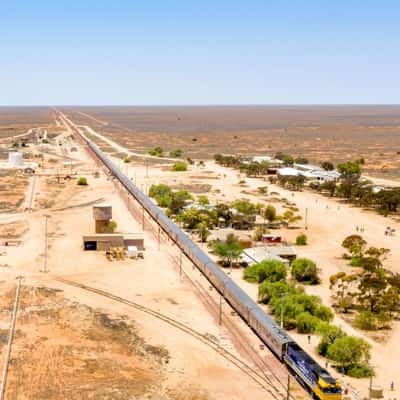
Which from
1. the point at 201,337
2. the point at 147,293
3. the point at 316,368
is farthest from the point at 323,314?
the point at 147,293

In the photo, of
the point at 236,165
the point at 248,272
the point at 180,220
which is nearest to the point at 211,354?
the point at 248,272

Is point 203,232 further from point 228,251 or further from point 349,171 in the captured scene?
point 349,171

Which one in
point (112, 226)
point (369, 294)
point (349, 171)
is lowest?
point (369, 294)

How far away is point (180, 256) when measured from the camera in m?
56.9

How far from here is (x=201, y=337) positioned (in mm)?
37875

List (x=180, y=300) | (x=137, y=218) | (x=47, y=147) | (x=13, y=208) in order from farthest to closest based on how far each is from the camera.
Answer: (x=47, y=147), (x=13, y=208), (x=137, y=218), (x=180, y=300)

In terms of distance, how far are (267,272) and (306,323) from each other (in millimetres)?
10155

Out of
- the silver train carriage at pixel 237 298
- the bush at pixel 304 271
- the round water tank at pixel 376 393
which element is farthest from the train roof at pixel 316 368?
the bush at pixel 304 271

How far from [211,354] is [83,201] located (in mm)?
57255

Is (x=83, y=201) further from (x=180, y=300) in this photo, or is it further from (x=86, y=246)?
(x=180, y=300)

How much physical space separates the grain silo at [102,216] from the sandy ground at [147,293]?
2.68 m

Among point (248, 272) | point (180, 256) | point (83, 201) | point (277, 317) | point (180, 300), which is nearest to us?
point (277, 317)

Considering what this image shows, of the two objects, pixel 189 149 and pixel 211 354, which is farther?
pixel 189 149

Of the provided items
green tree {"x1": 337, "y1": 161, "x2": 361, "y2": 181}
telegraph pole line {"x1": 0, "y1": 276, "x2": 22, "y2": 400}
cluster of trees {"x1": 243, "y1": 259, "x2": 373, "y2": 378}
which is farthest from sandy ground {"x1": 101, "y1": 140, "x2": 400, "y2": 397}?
telegraph pole line {"x1": 0, "y1": 276, "x2": 22, "y2": 400}
